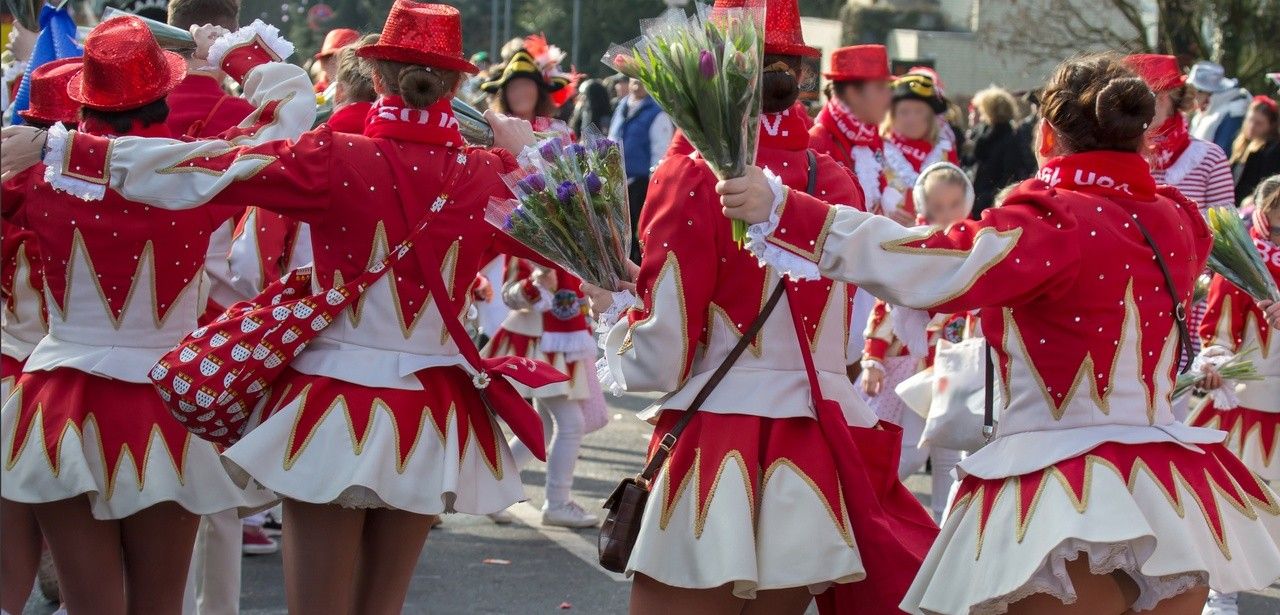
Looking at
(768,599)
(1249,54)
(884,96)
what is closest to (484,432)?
(768,599)

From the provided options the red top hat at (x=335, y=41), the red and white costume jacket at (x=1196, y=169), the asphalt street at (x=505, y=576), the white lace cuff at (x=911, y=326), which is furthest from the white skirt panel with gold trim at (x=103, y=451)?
the red and white costume jacket at (x=1196, y=169)

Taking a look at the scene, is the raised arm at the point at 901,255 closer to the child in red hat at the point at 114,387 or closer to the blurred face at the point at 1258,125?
the child in red hat at the point at 114,387

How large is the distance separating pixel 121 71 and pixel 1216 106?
1144 centimetres

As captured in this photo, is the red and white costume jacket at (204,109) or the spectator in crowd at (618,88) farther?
the spectator in crowd at (618,88)

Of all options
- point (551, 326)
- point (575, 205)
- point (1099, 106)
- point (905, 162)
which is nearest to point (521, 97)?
point (551, 326)

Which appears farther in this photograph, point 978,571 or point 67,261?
point 67,261

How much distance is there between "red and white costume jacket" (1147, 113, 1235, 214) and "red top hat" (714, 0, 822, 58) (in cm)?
551

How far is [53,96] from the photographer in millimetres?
4793

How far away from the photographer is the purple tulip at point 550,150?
12.4ft

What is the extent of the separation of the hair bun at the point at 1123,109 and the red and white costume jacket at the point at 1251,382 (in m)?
2.96

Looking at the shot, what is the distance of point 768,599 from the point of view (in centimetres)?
389

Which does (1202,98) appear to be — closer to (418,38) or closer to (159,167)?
(418,38)

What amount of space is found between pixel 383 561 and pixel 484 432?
41 centimetres

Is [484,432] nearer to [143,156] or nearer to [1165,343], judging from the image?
[143,156]
